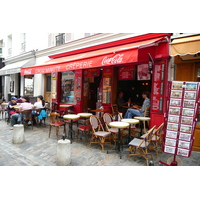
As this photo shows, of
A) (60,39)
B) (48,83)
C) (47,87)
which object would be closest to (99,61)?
(60,39)

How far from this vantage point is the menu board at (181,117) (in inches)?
125

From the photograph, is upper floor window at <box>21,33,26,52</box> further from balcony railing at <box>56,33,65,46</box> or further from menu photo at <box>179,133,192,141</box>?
menu photo at <box>179,133,192,141</box>

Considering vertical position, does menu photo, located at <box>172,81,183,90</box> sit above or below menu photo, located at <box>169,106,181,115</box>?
above

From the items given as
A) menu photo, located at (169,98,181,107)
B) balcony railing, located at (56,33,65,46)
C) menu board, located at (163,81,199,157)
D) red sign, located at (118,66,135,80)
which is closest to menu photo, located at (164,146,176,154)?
menu board, located at (163,81,199,157)

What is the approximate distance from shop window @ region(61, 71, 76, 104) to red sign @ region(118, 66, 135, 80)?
3111 mm

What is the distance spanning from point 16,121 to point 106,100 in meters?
4.27

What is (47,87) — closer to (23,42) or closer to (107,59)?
(23,42)

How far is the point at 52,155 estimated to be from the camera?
4367 mm

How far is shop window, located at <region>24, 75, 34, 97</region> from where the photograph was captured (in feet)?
39.9

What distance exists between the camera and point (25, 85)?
41.5ft

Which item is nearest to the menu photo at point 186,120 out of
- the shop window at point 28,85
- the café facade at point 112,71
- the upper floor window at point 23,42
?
the café facade at point 112,71
